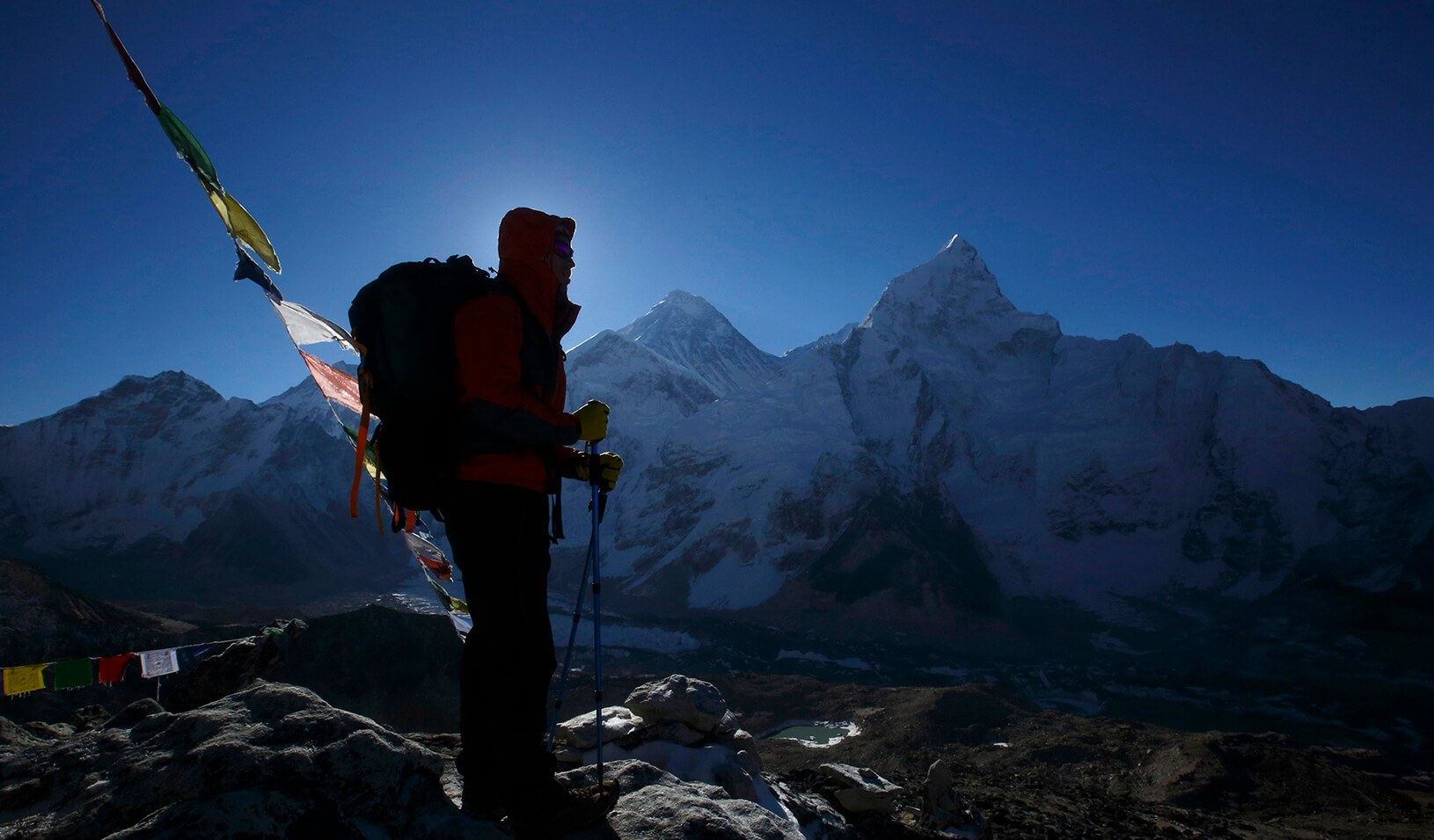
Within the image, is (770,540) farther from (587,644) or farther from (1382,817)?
(1382,817)

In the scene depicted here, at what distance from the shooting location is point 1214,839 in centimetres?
1134

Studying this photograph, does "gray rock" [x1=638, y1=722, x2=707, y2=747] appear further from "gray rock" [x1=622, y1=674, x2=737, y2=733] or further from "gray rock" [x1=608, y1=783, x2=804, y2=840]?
"gray rock" [x1=608, y1=783, x2=804, y2=840]

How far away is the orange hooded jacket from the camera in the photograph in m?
2.75

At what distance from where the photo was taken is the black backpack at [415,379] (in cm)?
274

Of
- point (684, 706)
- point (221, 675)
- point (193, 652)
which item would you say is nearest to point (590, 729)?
point (684, 706)

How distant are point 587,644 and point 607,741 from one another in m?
52.2

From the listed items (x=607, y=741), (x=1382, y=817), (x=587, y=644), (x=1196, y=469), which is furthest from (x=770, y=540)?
(x=607, y=741)

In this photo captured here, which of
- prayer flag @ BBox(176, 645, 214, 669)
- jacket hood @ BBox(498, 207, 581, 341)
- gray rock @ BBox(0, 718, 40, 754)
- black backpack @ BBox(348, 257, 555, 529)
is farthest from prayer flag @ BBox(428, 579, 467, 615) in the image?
prayer flag @ BBox(176, 645, 214, 669)

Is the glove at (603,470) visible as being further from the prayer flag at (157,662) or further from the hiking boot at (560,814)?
the prayer flag at (157,662)

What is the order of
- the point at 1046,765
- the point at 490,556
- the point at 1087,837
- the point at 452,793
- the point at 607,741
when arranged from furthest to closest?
the point at 1046,765
the point at 1087,837
the point at 607,741
the point at 452,793
the point at 490,556

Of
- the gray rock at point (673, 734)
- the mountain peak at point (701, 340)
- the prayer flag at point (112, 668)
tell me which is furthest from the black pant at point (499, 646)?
the mountain peak at point (701, 340)

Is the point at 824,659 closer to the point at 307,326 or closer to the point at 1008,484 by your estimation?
the point at 1008,484

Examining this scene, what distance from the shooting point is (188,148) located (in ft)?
13.7

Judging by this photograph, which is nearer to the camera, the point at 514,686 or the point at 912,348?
the point at 514,686
